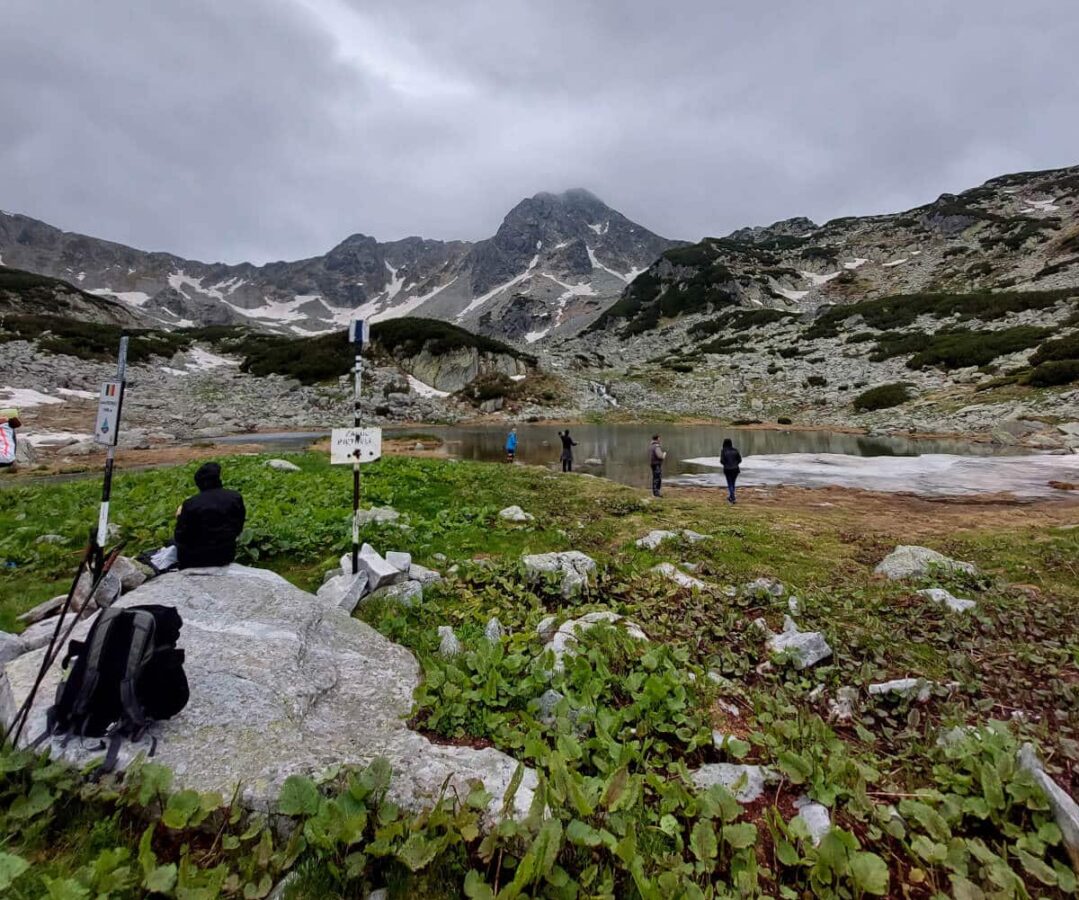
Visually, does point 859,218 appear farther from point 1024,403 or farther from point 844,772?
point 844,772

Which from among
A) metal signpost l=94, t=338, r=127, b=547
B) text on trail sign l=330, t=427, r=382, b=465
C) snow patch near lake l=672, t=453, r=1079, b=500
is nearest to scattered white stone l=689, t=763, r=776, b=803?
metal signpost l=94, t=338, r=127, b=547

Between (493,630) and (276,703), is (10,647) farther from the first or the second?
(493,630)

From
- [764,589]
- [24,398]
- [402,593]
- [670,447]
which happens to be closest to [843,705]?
[764,589]

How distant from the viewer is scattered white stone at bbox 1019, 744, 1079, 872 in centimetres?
280

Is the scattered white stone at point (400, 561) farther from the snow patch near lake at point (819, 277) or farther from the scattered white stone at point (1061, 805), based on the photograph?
the snow patch near lake at point (819, 277)

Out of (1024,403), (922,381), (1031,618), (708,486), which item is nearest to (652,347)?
(922,381)

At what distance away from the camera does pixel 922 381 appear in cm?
5850

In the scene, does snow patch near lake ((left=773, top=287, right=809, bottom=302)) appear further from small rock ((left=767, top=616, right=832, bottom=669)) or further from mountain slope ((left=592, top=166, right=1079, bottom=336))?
small rock ((left=767, top=616, right=832, bottom=669))

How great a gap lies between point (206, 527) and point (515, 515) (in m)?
7.23

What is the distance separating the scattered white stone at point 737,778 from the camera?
349 centimetres

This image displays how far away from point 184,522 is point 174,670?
326 centimetres

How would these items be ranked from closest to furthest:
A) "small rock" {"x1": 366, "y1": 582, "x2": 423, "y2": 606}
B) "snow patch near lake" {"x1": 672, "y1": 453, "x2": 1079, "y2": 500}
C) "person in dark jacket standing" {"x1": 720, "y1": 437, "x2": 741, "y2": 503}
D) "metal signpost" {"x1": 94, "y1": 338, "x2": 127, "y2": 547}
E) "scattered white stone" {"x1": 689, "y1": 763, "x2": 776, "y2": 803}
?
"scattered white stone" {"x1": 689, "y1": 763, "x2": 776, "y2": 803} → "metal signpost" {"x1": 94, "y1": 338, "x2": 127, "y2": 547} → "small rock" {"x1": 366, "y1": 582, "x2": 423, "y2": 606} → "person in dark jacket standing" {"x1": 720, "y1": 437, "x2": 741, "y2": 503} → "snow patch near lake" {"x1": 672, "y1": 453, "x2": 1079, "y2": 500}

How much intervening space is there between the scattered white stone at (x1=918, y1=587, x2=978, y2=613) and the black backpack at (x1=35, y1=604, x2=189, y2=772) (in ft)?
28.7

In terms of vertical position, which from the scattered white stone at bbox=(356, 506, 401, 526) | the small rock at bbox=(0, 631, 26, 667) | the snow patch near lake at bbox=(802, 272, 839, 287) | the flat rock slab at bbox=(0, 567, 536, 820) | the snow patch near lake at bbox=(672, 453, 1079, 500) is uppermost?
the snow patch near lake at bbox=(802, 272, 839, 287)
